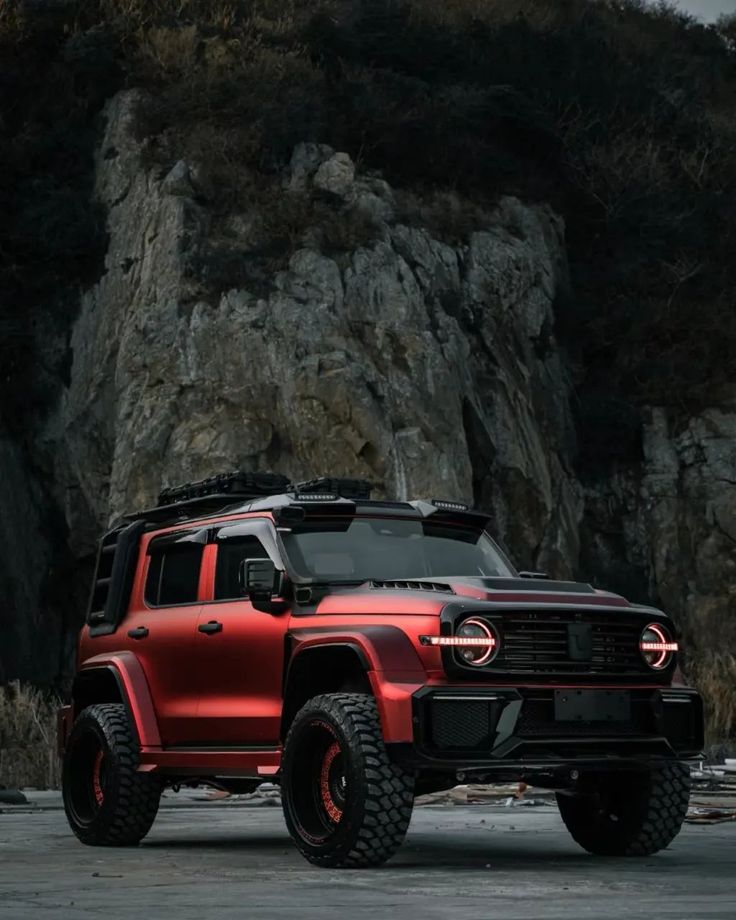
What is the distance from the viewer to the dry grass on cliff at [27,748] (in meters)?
20.7

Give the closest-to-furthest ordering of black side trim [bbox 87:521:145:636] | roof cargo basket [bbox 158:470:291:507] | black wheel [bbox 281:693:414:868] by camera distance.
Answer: black wheel [bbox 281:693:414:868] → roof cargo basket [bbox 158:470:291:507] → black side trim [bbox 87:521:145:636]

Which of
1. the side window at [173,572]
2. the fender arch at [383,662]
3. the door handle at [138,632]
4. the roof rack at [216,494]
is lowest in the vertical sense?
the fender arch at [383,662]

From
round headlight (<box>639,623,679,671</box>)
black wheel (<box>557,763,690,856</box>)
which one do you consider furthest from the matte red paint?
black wheel (<box>557,763,690,856</box>)

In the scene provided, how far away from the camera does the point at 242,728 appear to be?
10.9m

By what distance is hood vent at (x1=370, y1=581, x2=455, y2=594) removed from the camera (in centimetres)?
1023

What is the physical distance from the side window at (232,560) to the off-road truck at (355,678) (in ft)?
0.04

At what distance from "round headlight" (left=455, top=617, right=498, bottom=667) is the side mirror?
57.0 inches

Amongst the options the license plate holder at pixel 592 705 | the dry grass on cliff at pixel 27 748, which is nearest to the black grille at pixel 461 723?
the license plate holder at pixel 592 705

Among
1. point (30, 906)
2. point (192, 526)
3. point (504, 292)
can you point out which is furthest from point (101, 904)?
point (504, 292)

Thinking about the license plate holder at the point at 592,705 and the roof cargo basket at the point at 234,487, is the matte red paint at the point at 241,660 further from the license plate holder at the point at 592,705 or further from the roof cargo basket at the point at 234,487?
the roof cargo basket at the point at 234,487

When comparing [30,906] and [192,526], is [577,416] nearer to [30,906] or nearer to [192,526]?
[192,526]

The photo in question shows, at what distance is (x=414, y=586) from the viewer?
10.5 m

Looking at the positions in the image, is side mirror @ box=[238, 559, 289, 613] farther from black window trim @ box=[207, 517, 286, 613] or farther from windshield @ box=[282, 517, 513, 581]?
windshield @ box=[282, 517, 513, 581]

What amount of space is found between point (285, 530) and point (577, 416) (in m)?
28.9
